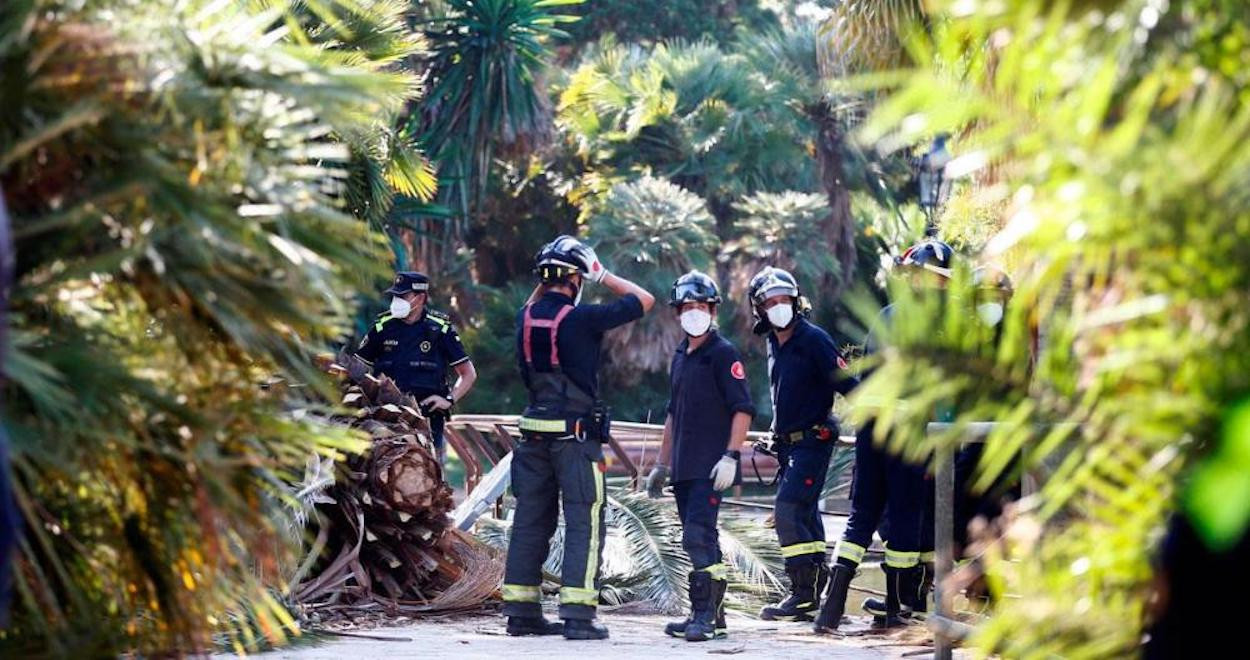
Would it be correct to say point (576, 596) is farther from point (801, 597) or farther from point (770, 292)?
point (770, 292)

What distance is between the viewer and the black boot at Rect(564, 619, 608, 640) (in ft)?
27.5

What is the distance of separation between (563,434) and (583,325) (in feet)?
1.72

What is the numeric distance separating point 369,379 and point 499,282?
49.3 feet

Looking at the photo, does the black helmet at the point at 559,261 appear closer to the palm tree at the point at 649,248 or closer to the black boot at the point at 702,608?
the black boot at the point at 702,608

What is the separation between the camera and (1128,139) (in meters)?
2.17

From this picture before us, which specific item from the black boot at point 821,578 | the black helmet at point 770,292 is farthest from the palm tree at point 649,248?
the black helmet at point 770,292

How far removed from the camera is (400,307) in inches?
437

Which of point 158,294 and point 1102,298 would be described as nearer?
point 1102,298

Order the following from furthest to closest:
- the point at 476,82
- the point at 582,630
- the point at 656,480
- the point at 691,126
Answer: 1. the point at 691,126
2. the point at 476,82
3. the point at 656,480
4. the point at 582,630

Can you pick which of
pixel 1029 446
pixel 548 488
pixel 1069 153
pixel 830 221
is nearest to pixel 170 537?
pixel 1029 446

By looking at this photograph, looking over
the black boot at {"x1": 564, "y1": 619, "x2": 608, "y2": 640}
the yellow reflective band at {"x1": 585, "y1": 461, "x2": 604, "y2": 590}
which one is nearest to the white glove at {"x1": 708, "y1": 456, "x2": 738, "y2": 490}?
the yellow reflective band at {"x1": 585, "y1": 461, "x2": 604, "y2": 590}

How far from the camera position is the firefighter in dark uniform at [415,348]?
11.1 meters

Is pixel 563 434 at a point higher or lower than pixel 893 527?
higher

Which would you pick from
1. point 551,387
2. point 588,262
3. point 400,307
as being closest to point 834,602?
point 551,387
